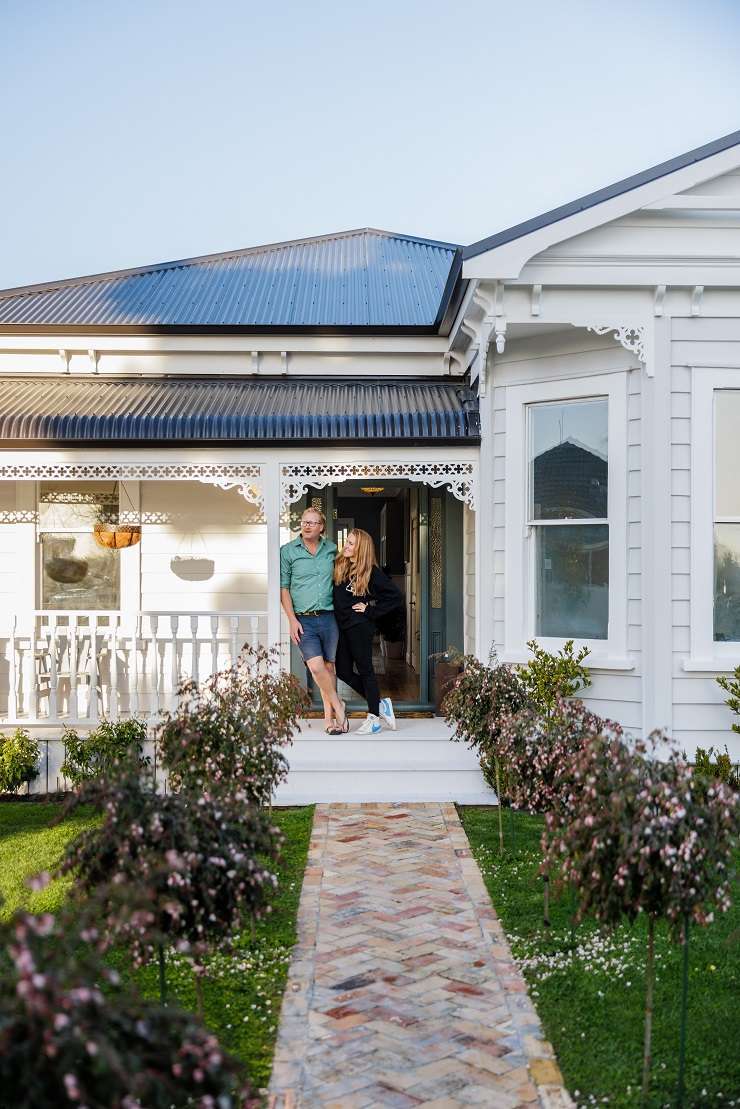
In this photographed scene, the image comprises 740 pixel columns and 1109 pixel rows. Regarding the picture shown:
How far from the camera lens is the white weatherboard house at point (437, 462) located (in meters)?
7.39

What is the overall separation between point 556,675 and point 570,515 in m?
1.31

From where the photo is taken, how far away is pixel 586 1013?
397 centimetres

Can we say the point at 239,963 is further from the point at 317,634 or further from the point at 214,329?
the point at 214,329

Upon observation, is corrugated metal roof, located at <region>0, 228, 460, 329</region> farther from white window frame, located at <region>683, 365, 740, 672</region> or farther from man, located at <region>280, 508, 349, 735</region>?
man, located at <region>280, 508, 349, 735</region>

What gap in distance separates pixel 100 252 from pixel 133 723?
37.3 meters

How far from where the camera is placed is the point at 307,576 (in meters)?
8.06

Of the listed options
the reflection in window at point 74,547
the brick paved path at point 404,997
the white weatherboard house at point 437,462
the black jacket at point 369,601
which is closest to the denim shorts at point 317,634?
the black jacket at point 369,601

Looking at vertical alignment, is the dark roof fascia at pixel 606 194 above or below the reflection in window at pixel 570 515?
above

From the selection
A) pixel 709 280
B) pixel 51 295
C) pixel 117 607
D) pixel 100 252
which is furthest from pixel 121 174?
pixel 709 280

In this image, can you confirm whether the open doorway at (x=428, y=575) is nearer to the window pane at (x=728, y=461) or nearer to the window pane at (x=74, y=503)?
the window pane at (x=74, y=503)

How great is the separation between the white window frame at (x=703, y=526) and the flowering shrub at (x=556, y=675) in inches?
32.9

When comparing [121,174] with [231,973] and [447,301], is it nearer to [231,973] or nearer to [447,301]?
[447,301]

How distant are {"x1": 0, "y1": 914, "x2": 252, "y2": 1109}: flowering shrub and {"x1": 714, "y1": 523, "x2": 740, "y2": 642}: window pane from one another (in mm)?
6216

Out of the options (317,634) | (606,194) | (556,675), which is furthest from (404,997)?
(606,194)
